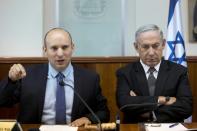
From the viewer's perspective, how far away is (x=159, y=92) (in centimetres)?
268

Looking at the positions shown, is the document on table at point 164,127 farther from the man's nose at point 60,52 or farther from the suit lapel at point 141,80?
the man's nose at point 60,52

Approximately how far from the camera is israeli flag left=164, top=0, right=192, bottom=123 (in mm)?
3344

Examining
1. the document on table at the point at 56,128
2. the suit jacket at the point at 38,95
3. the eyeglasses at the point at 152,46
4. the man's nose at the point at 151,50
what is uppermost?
the eyeglasses at the point at 152,46

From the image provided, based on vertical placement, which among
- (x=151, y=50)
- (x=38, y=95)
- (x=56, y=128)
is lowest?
(x=56, y=128)

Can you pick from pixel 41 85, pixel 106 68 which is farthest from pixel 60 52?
pixel 106 68

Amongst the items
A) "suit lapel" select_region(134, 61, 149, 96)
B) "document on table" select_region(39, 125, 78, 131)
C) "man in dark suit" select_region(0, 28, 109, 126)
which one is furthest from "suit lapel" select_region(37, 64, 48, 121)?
"suit lapel" select_region(134, 61, 149, 96)

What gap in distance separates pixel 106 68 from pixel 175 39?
824 mm

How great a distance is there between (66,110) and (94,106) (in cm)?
26

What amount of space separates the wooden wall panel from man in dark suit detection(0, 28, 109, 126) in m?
1.09

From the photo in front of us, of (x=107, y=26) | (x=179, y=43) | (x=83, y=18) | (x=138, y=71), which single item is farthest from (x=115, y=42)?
(x=138, y=71)

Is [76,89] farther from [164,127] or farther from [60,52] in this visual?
[164,127]

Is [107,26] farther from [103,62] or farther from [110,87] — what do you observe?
[110,87]

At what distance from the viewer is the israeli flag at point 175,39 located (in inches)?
132

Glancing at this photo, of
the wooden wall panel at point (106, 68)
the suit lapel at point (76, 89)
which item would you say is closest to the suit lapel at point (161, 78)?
the suit lapel at point (76, 89)
